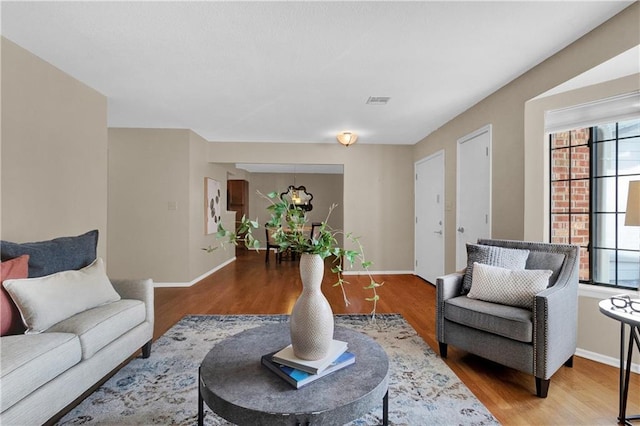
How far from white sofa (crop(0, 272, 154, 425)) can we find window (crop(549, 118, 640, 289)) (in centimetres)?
353

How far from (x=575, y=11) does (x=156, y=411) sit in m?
3.41

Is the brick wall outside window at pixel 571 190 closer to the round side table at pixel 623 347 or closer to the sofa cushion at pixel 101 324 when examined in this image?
the round side table at pixel 623 347

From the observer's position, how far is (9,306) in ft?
5.45

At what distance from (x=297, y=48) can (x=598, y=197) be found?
269 centimetres

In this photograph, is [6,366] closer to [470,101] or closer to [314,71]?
[314,71]

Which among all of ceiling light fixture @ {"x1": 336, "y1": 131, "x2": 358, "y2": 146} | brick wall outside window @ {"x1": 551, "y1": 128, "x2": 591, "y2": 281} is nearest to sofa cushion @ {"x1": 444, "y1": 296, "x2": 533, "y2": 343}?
brick wall outside window @ {"x1": 551, "y1": 128, "x2": 591, "y2": 281}

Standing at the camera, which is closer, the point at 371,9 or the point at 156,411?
the point at 156,411

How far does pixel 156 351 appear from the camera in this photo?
2.44m

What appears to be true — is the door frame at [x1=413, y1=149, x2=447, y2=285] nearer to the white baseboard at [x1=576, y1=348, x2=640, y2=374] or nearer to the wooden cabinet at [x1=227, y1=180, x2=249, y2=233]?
the white baseboard at [x1=576, y1=348, x2=640, y2=374]

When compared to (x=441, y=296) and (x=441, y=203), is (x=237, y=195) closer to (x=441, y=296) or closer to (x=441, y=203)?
(x=441, y=203)

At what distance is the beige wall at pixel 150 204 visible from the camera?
4.47 meters

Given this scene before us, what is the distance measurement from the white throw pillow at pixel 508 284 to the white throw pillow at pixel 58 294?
105 inches

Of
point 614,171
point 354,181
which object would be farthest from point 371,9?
point 354,181

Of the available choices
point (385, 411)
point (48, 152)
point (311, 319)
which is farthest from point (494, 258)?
point (48, 152)
